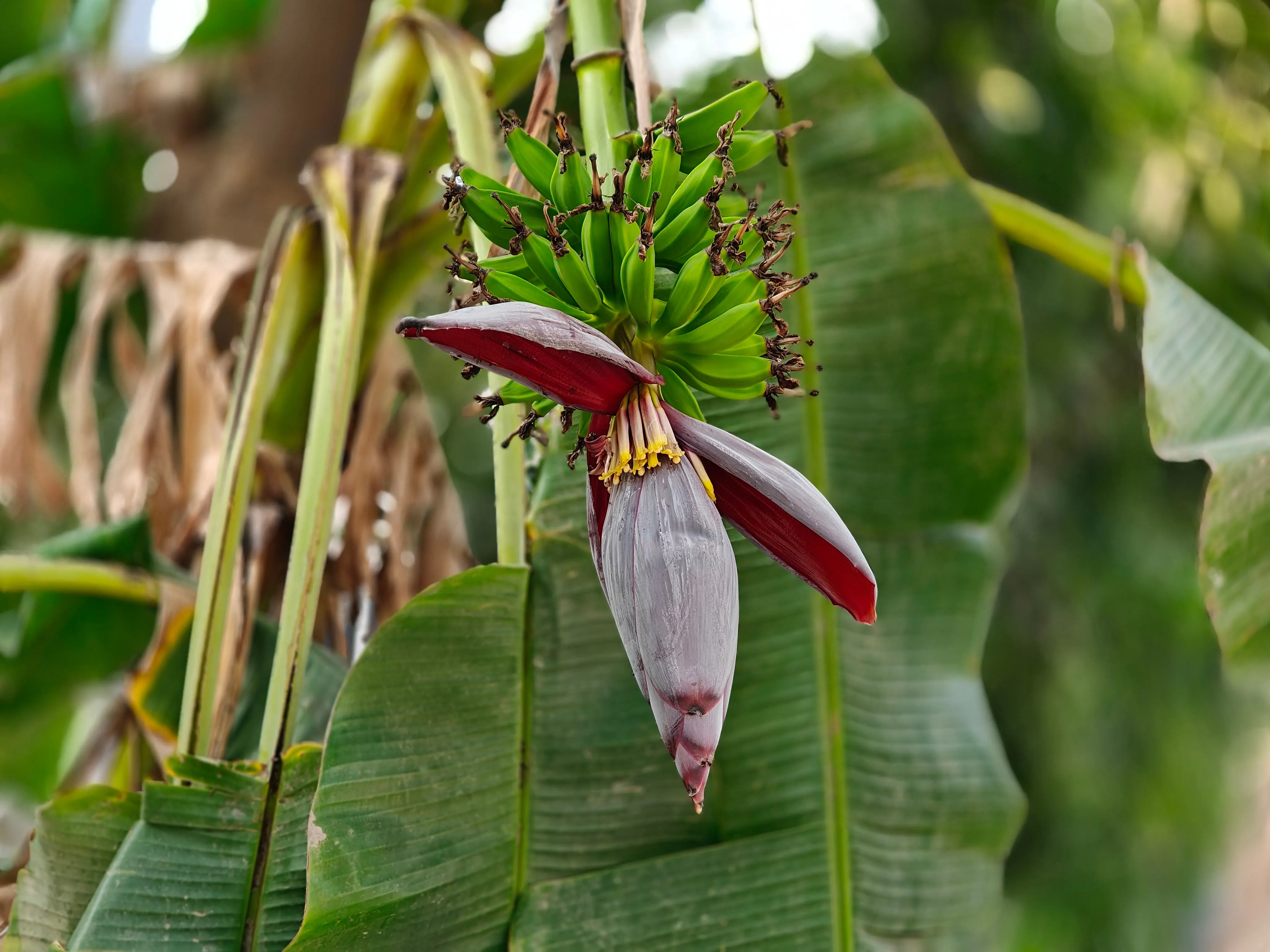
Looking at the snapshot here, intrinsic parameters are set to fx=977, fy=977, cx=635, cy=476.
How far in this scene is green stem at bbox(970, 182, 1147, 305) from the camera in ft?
2.73

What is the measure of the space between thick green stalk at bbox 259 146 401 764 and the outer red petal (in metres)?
0.30

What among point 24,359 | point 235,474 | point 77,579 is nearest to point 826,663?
point 235,474

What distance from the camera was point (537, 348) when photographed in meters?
0.41

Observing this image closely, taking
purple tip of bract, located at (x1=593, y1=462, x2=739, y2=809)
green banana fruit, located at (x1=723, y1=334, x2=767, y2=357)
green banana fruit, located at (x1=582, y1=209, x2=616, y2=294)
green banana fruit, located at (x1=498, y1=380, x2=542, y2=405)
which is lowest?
purple tip of bract, located at (x1=593, y1=462, x2=739, y2=809)

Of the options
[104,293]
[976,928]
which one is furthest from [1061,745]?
[104,293]

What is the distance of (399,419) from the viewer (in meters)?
1.03

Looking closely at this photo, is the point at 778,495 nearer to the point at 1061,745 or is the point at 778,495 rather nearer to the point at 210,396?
the point at 210,396

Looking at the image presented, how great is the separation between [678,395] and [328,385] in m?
0.34

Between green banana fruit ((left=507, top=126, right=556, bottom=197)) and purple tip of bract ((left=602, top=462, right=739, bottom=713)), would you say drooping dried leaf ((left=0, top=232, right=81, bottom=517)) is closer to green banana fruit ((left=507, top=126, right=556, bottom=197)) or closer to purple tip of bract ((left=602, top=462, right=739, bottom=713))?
green banana fruit ((left=507, top=126, right=556, bottom=197))

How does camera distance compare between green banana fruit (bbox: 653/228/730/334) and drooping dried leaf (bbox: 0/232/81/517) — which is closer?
green banana fruit (bbox: 653/228/730/334)

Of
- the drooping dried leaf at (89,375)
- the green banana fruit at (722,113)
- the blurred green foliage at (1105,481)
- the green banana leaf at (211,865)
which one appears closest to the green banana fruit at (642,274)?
the green banana fruit at (722,113)

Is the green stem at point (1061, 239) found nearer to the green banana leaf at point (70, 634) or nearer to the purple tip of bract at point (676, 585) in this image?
the purple tip of bract at point (676, 585)

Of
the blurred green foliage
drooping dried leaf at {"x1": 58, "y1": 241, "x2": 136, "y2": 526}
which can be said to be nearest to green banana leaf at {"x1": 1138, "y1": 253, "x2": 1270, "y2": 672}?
drooping dried leaf at {"x1": 58, "y1": 241, "x2": 136, "y2": 526}

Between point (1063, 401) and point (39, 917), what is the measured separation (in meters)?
1.98
